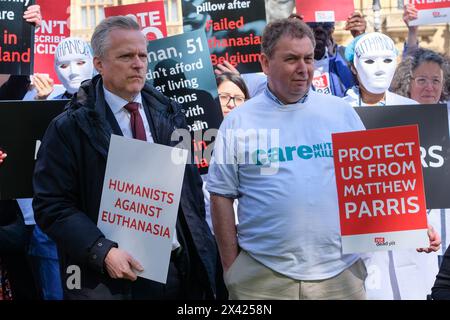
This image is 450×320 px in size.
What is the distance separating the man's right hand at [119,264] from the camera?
4289 millimetres

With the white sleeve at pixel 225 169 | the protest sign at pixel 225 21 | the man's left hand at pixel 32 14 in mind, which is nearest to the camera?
the white sleeve at pixel 225 169

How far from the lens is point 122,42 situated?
181 inches

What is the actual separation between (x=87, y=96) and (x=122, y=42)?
306 mm

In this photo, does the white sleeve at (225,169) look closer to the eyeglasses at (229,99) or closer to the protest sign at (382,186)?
the protest sign at (382,186)

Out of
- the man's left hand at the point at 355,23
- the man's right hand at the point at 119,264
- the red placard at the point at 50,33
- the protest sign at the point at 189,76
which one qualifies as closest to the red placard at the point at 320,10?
the man's left hand at the point at 355,23

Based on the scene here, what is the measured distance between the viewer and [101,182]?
4.46m

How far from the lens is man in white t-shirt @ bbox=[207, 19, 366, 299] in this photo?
4.47 meters

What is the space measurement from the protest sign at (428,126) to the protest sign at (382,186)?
1148 mm

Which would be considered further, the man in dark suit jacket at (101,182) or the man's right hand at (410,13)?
the man's right hand at (410,13)

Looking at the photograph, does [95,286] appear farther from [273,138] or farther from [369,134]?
[369,134]

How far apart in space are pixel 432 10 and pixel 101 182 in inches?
148

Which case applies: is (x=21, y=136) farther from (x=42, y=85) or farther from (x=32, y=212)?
(x=42, y=85)

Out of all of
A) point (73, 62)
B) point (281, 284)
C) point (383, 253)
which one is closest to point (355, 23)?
point (383, 253)
